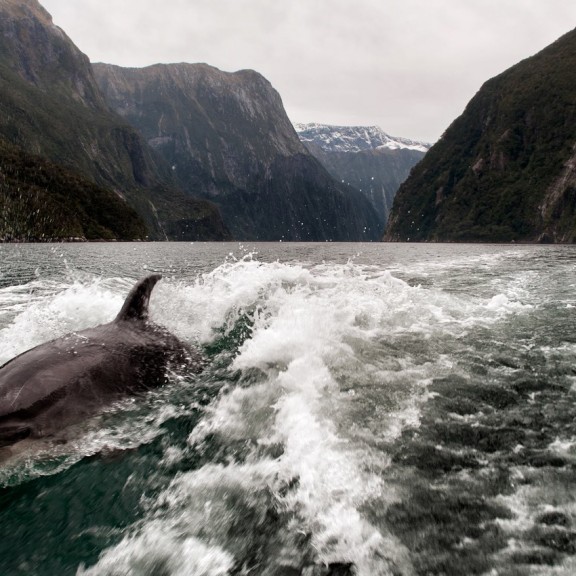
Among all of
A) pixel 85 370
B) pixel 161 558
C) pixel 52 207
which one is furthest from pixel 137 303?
pixel 52 207

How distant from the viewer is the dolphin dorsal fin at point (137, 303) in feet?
30.6

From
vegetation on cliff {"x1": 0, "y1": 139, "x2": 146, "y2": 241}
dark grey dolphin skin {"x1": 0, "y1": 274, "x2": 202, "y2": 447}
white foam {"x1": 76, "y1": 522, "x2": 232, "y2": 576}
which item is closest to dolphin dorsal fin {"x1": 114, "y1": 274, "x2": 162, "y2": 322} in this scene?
dark grey dolphin skin {"x1": 0, "y1": 274, "x2": 202, "y2": 447}

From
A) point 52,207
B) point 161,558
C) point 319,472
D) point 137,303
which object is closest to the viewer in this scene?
point 161,558

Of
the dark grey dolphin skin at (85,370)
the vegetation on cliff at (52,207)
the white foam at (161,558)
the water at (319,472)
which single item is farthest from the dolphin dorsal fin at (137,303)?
the vegetation on cliff at (52,207)

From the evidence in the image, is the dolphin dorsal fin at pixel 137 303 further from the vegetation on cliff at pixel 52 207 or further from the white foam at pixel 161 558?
the vegetation on cliff at pixel 52 207

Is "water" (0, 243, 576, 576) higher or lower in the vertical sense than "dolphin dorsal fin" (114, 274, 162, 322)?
lower

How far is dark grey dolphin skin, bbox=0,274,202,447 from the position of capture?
6.02m

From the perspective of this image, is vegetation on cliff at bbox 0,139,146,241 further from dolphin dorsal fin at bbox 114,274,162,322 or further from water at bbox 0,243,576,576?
water at bbox 0,243,576,576

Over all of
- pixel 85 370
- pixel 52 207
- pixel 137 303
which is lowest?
pixel 85 370

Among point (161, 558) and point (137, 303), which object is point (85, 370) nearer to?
point (137, 303)

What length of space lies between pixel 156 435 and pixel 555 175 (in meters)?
238

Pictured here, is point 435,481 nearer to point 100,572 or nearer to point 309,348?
point 100,572

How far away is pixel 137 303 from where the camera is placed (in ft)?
31.2

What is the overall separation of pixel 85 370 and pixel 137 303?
254 centimetres
